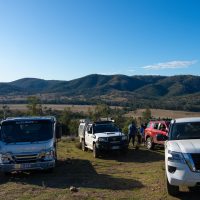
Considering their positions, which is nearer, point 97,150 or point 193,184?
point 193,184

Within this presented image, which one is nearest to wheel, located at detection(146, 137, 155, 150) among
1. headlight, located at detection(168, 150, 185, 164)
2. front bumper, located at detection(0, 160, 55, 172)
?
front bumper, located at detection(0, 160, 55, 172)

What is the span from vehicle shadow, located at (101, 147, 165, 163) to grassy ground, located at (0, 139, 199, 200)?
42.7 inches

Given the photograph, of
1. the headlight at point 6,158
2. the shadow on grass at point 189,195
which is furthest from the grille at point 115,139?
the shadow on grass at point 189,195

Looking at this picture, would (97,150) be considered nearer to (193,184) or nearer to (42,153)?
(42,153)

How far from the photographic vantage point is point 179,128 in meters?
10.3

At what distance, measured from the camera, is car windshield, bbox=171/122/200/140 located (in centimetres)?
998

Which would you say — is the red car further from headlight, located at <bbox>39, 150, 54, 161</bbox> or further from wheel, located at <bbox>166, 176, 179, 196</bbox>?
wheel, located at <bbox>166, 176, 179, 196</bbox>

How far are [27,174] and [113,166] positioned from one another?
11.8 feet

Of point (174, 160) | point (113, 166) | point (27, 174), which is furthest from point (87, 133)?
point (174, 160)

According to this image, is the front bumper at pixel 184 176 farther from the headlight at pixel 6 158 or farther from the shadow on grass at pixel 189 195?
the headlight at pixel 6 158

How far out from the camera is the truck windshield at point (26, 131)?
13.7 m

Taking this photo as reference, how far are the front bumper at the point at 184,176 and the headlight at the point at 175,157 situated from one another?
3.4 inches

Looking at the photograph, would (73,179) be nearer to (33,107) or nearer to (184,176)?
(184,176)

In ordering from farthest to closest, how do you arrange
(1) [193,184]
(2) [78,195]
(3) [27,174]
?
1. (3) [27,174]
2. (2) [78,195]
3. (1) [193,184]
